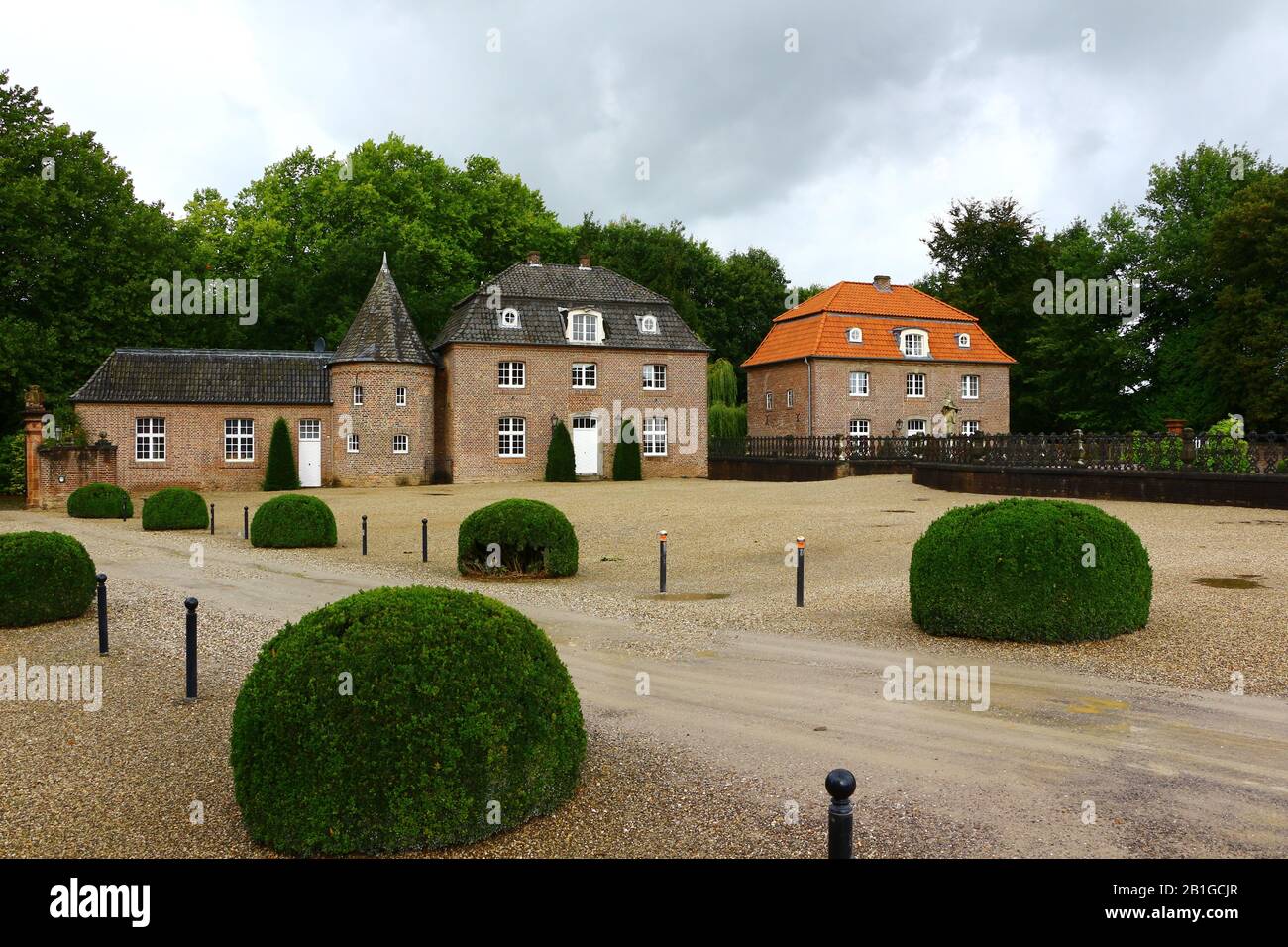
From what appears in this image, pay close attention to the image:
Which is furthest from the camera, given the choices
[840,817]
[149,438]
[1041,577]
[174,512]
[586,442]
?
[586,442]

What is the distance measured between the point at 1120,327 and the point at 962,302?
1170 centimetres

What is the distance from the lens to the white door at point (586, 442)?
132 feet

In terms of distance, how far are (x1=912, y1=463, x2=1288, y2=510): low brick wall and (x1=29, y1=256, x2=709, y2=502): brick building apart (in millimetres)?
16575

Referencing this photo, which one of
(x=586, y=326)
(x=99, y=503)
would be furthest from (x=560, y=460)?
(x=99, y=503)

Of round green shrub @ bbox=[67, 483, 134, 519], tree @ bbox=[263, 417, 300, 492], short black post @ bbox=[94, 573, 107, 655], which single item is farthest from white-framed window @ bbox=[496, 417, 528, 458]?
short black post @ bbox=[94, 573, 107, 655]

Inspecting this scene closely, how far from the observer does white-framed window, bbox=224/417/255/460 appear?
124ft

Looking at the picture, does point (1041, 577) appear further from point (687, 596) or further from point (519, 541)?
→ point (519, 541)

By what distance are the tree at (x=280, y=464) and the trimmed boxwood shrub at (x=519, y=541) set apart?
969 inches

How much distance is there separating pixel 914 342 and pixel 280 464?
95.7 feet

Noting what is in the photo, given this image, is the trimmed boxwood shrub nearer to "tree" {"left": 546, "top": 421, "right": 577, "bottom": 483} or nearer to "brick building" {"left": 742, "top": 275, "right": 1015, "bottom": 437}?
"tree" {"left": 546, "top": 421, "right": 577, "bottom": 483}

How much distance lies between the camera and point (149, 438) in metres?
36.8
